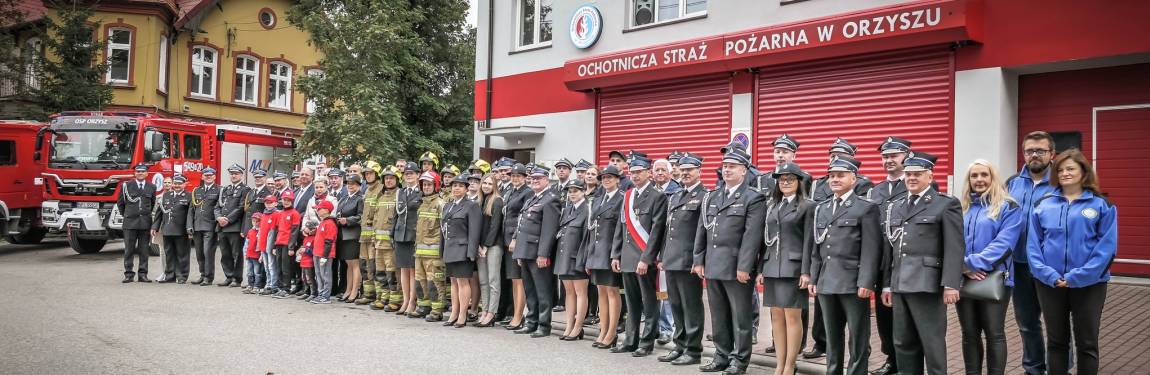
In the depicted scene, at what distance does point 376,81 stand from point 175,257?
699 cm

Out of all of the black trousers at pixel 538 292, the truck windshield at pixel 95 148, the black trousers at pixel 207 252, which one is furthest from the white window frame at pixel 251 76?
the black trousers at pixel 538 292

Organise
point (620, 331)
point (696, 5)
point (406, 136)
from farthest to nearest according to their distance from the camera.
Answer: point (406, 136) < point (696, 5) < point (620, 331)

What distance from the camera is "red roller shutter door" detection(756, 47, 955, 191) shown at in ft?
36.4

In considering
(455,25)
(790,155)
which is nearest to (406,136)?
(455,25)

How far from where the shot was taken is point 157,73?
28.4m

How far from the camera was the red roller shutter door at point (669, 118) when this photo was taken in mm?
13797

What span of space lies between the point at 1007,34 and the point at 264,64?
92.9 ft

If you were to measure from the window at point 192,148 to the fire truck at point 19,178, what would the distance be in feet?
10.0

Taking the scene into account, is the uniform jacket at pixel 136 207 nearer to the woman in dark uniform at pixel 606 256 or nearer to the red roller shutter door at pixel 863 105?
the woman in dark uniform at pixel 606 256

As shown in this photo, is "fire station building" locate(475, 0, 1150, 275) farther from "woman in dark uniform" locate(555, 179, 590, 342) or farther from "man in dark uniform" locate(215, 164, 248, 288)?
"man in dark uniform" locate(215, 164, 248, 288)

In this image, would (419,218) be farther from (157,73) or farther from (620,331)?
(157,73)

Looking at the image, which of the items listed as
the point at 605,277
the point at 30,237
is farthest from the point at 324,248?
the point at 30,237

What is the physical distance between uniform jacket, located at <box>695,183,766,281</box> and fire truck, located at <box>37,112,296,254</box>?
545 inches

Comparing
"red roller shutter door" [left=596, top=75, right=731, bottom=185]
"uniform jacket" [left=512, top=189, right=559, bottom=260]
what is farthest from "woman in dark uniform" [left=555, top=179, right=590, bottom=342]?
"red roller shutter door" [left=596, top=75, right=731, bottom=185]
